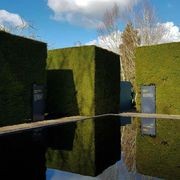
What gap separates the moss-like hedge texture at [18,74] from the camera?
15.8m

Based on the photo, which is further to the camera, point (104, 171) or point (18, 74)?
point (18, 74)

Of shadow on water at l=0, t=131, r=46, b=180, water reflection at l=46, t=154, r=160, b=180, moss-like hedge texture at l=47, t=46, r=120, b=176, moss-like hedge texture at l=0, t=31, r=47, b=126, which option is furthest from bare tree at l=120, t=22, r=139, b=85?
water reflection at l=46, t=154, r=160, b=180

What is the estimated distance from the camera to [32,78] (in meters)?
18.1

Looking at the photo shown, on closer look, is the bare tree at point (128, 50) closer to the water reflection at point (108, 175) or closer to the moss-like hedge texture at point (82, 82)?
the moss-like hedge texture at point (82, 82)

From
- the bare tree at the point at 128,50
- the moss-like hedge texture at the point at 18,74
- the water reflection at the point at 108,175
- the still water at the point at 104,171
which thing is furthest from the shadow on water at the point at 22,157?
the bare tree at the point at 128,50

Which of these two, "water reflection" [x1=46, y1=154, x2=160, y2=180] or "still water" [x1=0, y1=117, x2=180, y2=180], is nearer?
"water reflection" [x1=46, y1=154, x2=160, y2=180]

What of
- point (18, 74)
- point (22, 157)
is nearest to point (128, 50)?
point (18, 74)

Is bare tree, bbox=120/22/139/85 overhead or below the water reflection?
overhead

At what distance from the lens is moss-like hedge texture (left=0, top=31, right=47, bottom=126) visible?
15844 millimetres

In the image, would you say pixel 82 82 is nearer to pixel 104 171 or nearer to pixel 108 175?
pixel 104 171

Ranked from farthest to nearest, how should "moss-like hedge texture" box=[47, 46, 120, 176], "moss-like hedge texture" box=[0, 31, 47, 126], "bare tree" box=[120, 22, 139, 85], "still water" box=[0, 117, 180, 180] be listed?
"bare tree" box=[120, 22, 139, 85]
"moss-like hedge texture" box=[47, 46, 120, 176]
"moss-like hedge texture" box=[0, 31, 47, 126]
"still water" box=[0, 117, 180, 180]

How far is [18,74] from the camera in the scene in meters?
16.9

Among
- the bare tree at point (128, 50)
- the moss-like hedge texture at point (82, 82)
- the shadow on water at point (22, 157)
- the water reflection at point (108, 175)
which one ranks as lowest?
the water reflection at point (108, 175)

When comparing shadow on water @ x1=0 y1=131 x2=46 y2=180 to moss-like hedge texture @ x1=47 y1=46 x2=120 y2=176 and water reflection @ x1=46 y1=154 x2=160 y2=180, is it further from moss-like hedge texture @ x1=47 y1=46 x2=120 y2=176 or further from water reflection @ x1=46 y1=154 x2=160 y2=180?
moss-like hedge texture @ x1=47 y1=46 x2=120 y2=176
